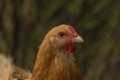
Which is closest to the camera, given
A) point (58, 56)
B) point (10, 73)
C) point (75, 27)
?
point (58, 56)

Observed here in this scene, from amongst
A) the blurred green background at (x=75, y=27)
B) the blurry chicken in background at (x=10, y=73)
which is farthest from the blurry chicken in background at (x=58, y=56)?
the blurred green background at (x=75, y=27)

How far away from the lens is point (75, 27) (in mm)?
8547

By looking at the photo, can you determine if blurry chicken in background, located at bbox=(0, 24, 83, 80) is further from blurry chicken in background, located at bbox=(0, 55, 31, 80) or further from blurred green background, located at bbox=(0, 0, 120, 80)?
blurred green background, located at bbox=(0, 0, 120, 80)

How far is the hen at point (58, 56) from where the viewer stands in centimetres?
595

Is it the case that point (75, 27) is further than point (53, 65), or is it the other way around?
point (75, 27)

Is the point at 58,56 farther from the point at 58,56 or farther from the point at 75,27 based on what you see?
the point at 75,27

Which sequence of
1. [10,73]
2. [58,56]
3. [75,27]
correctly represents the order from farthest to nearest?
[75,27] → [10,73] → [58,56]

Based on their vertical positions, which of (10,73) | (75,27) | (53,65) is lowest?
(53,65)

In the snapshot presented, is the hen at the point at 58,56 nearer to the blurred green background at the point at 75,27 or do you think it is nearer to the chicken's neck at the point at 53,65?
the chicken's neck at the point at 53,65

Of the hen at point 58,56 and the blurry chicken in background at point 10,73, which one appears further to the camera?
the blurry chicken in background at point 10,73

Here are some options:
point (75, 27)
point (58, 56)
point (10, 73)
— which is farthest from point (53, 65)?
point (75, 27)

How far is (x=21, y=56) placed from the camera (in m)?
8.93

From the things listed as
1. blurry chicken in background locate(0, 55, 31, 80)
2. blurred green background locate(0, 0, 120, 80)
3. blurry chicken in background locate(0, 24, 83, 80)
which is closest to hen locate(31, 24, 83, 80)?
blurry chicken in background locate(0, 24, 83, 80)

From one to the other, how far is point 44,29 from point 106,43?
82 centimetres
